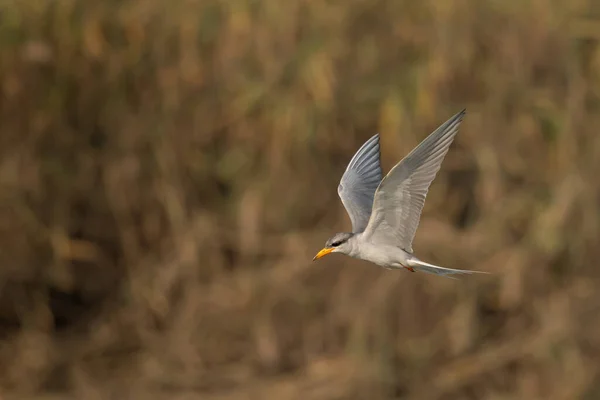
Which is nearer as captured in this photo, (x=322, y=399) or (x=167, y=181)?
(x=322, y=399)

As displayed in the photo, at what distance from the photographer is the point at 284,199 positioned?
6.36 metres

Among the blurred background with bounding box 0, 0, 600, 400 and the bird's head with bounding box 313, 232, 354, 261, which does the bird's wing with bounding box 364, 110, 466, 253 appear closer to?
the bird's head with bounding box 313, 232, 354, 261

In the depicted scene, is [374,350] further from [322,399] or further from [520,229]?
[520,229]

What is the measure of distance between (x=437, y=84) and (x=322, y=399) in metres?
1.53

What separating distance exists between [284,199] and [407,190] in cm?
260

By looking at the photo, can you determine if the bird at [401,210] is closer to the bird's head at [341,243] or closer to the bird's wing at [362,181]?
the bird's head at [341,243]

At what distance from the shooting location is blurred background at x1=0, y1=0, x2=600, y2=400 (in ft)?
19.7

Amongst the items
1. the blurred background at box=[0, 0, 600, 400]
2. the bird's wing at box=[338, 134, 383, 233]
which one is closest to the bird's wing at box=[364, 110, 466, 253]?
the bird's wing at box=[338, 134, 383, 233]

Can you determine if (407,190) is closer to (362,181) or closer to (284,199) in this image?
(362,181)

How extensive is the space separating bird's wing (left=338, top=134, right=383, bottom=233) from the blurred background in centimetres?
173

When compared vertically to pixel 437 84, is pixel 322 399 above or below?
below

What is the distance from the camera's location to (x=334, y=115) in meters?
6.45

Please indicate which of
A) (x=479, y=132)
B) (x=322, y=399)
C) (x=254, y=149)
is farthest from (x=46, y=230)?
(x=479, y=132)

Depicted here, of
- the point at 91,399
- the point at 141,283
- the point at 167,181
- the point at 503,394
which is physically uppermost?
the point at 167,181
